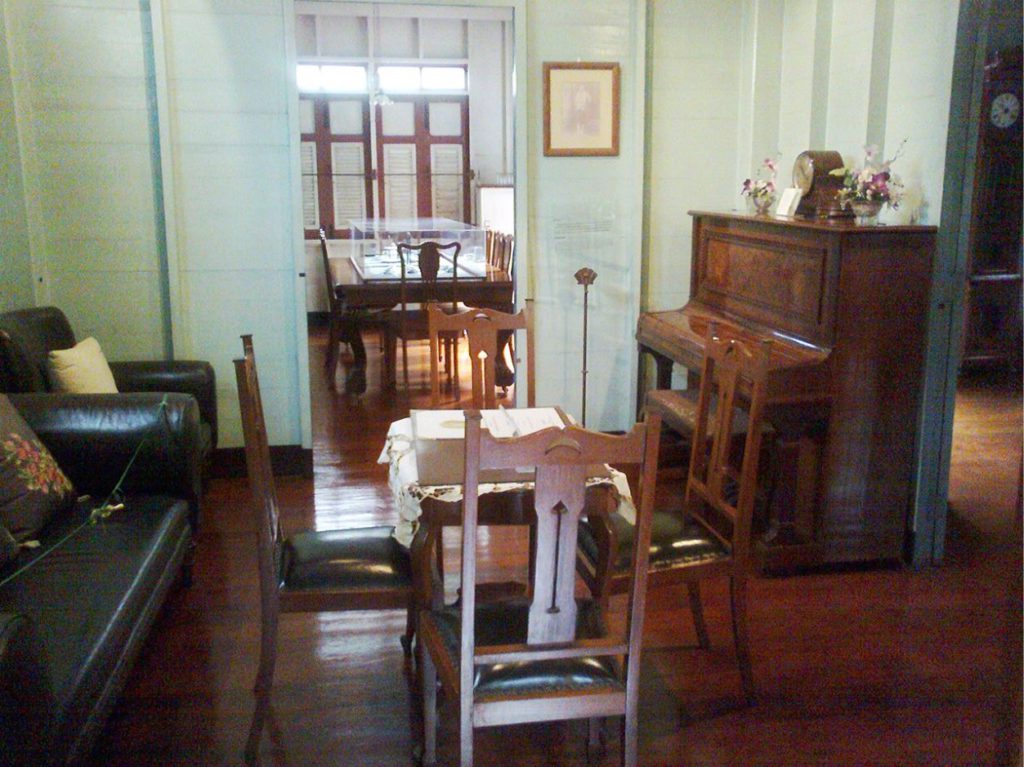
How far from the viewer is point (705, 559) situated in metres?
2.67

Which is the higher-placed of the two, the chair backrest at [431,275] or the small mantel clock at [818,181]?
the small mantel clock at [818,181]

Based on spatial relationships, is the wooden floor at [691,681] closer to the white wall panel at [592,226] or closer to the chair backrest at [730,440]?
the chair backrest at [730,440]

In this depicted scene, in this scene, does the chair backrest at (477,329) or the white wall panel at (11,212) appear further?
the white wall panel at (11,212)

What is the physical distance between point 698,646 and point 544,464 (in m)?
1.46

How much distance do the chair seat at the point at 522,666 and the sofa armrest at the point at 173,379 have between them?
94.3 inches

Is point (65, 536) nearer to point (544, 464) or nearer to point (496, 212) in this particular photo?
point (544, 464)

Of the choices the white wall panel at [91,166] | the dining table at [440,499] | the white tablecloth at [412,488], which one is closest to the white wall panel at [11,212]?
the white wall panel at [91,166]

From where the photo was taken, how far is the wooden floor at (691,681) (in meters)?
2.48

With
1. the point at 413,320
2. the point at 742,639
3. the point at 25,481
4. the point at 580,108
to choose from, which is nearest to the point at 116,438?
the point at 25,481

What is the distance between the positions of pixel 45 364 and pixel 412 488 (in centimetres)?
206

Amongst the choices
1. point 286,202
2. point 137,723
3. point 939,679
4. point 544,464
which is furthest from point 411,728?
point 286,202

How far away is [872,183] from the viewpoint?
136 inches

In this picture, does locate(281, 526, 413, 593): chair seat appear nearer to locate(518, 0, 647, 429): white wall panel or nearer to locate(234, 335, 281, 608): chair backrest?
locate(234, 335, 281, 608): chair backrest

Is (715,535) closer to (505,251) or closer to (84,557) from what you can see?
(84,557)
